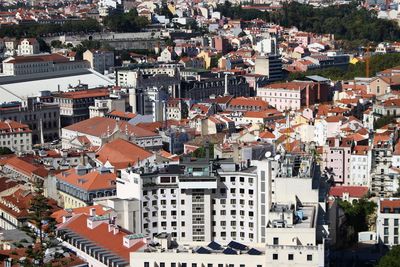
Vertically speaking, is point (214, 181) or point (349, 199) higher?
point (214, 181)

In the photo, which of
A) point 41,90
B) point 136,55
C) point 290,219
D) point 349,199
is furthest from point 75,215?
point 136,55

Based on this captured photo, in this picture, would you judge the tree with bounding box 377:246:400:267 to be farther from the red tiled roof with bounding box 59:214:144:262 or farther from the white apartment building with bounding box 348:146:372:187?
the white apartment building with bounding box 348:146:372:187

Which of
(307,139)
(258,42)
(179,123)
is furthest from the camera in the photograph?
(258,42)

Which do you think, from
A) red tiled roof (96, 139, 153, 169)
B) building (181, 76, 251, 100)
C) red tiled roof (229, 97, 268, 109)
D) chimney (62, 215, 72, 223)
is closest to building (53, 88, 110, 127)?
building (181, 76, 251, 100)

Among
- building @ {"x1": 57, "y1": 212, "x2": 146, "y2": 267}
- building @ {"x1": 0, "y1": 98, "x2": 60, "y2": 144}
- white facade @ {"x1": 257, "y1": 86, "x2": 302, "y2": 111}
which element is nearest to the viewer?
building @ {"x1": 57, "y1": 212, "x2": 146, "y2": 267}

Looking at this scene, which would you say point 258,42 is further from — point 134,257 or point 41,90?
point 134,257

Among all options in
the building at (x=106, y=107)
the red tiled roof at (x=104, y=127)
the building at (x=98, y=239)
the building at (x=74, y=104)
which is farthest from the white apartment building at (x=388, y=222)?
the building at (x=74, y=104)

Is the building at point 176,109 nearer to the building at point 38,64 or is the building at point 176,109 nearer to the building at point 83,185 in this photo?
the building at point 38,64
